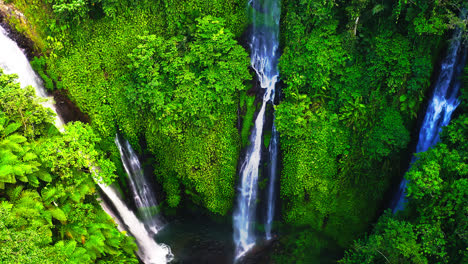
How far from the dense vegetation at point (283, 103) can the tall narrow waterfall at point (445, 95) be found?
1.18 feet

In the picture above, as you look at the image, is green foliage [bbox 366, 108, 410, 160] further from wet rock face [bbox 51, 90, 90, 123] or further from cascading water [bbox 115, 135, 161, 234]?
wet rock face [bbox 51, 90, 90, 123]

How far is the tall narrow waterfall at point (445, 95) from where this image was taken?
9.55m

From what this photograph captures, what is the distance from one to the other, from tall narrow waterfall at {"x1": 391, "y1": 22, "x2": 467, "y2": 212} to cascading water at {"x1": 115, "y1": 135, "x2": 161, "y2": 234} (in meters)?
9.45

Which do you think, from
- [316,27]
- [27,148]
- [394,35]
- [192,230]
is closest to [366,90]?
[394,35]

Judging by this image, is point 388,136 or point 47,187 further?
point 388,136

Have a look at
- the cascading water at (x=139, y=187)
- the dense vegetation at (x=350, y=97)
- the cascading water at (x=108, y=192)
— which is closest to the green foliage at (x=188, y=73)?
the cascading water at (x=139, y=187)

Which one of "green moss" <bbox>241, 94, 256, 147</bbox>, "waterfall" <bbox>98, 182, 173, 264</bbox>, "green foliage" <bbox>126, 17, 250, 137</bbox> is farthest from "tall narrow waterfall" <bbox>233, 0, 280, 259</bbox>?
"waterfall" <bbox>98, 182, 173, 264</bbox>

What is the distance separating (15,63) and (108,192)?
523 centimetres

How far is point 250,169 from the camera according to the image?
12594 millimetres

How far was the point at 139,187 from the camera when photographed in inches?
484

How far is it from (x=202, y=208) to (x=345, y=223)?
19.4ft

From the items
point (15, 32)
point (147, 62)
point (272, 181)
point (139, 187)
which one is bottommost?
point (272, 181)

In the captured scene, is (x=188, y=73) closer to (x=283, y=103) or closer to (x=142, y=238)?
(x=283, y=103)

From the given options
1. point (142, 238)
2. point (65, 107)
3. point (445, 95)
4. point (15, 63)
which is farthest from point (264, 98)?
point (15, 63)
